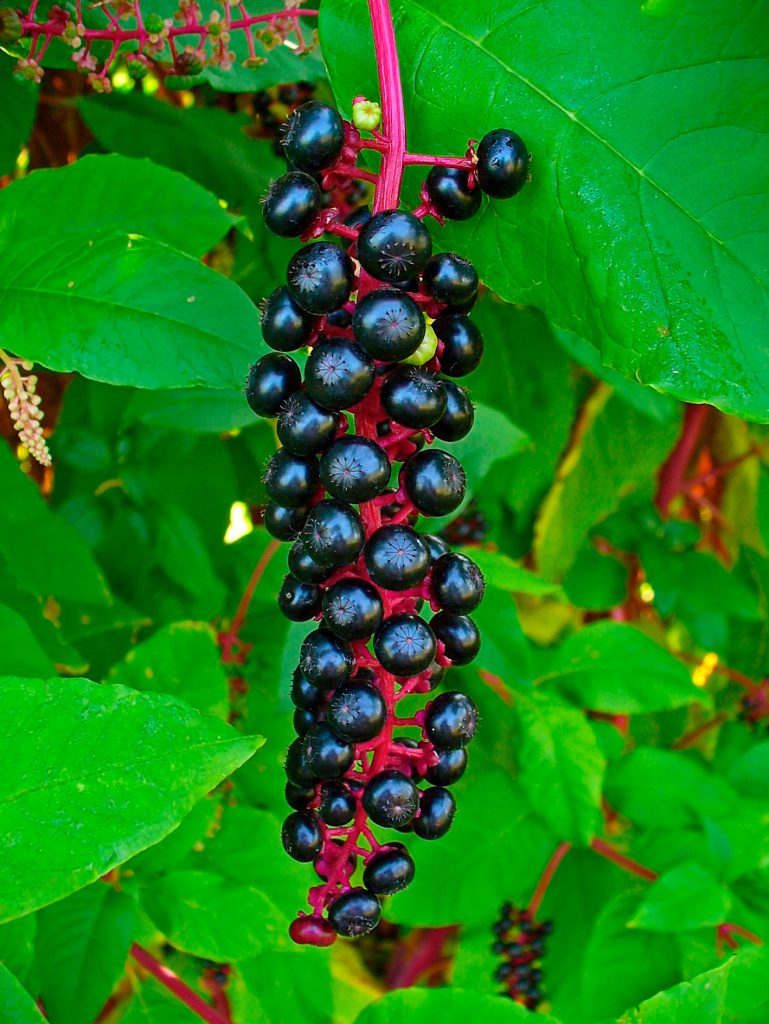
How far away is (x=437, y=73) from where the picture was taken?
79 cm

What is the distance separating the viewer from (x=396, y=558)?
664mm

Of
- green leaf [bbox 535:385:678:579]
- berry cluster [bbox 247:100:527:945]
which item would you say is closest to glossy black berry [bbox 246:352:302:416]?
berry cluster [bbox 247:100:527:945]

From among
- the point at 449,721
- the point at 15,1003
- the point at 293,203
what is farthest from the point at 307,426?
the point at 15,1003

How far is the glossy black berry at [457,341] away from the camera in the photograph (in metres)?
0.70

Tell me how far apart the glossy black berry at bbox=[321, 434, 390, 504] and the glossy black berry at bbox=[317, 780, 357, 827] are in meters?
0.25

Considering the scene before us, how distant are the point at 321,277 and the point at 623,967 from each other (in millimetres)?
1072

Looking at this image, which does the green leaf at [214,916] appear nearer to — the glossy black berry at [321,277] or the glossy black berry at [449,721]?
the glossy black berry at [449,721]

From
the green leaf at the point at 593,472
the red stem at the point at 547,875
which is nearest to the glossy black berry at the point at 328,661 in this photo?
the red stem at the point at 547,875

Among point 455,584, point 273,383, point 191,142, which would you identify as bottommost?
point 455,584

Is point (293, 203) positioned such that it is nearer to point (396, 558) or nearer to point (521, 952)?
point (396, 558)

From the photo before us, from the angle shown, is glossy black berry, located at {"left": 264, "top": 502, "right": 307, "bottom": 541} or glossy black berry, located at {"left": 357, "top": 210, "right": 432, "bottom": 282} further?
glossy black berry, located at {"left": 264, "top": 502, "right": 307, "bottom": 541}

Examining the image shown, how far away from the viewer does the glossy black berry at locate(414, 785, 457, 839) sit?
77 cm

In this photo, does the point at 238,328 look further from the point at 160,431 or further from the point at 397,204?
the point at 160,431

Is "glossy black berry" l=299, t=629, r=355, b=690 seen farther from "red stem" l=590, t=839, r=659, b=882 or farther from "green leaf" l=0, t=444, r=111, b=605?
"red stem" l=590, t=839, r=659, b=882
